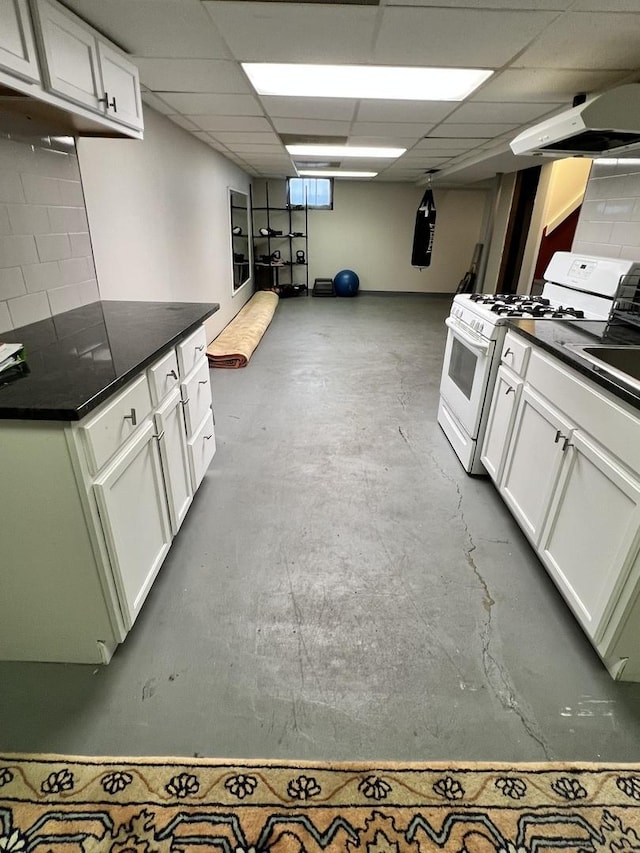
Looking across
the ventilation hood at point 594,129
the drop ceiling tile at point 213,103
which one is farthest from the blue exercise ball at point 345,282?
the ventilation hood at point 594,129

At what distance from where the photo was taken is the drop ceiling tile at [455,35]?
170 cm

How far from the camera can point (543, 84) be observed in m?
2.48

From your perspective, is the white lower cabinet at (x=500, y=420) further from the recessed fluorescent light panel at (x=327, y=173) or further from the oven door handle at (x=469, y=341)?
the recessed fluorescent light panel at (x=327, y=173)

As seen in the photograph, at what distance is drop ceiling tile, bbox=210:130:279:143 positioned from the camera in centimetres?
398

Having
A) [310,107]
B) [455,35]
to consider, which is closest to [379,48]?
[455,35]

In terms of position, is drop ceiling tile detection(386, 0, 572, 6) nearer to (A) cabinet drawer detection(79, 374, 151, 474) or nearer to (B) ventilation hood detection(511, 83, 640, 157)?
(B) ventilation hood detection(511, 83, 640, 157)

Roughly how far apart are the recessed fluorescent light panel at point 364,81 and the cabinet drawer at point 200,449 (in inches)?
74.7

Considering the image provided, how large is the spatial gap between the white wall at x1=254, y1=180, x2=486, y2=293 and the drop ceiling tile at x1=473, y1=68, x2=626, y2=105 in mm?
5958

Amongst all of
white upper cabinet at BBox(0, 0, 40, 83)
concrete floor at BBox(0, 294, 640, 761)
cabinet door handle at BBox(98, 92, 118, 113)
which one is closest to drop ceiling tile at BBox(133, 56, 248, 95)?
cabinet door handle at BBox(98, 92, 118, 113)

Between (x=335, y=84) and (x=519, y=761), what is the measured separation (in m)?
3.32

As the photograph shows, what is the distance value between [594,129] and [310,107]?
6.34 ft

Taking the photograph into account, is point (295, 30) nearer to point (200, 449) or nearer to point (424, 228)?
point (200, 449)

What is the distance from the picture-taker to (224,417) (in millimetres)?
3395

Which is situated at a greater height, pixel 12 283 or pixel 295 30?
pixel 295 30
